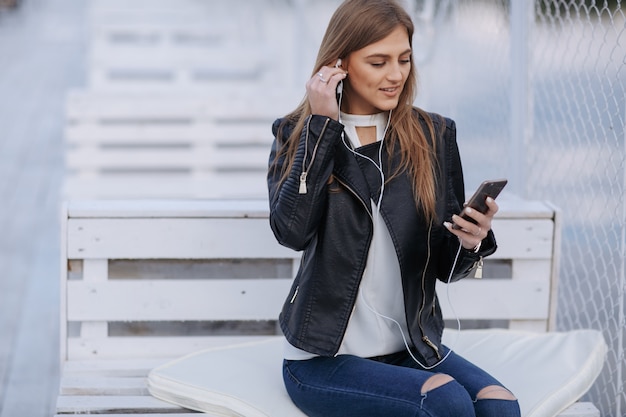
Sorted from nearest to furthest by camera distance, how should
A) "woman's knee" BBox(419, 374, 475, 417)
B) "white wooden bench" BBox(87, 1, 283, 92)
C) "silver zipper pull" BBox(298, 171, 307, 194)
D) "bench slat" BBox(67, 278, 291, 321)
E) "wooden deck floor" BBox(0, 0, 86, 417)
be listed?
1. "woman's knee" BBox(419, 374, 475, 417)
2. "silver zipper pull" BBox(298, 171, 307, 194)
3. "bench slat" BBox(67, 278, 291, 321)
4. "wooden deck floor" BBox(0, 0, 86, 417)
5. "white wooden bench" BBox(87, 1, 283, 92)

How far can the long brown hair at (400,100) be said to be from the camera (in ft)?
9.05

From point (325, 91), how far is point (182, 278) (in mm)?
1222

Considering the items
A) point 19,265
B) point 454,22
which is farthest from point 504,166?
point 19,265

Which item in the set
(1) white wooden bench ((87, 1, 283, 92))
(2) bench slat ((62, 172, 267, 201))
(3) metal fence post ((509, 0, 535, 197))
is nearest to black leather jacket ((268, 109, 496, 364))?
(3) metal fence post ((509, 0, 535, 197))

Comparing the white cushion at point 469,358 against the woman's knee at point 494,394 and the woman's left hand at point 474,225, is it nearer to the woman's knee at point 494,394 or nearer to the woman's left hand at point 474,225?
the woman's knee at point 494,394

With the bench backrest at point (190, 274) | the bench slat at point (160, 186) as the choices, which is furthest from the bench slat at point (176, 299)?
A: the bench slat at point (160, 186)

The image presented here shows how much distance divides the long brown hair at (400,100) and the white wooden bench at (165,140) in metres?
4.13

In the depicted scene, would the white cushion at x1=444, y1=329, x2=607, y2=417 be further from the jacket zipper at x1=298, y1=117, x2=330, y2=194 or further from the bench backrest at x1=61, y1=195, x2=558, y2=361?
the jacket zipper at x1=298, y1=117, x2=330, y2=194

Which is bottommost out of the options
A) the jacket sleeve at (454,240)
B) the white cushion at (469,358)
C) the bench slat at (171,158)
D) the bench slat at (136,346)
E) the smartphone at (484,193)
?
the bench slat at (171,158)

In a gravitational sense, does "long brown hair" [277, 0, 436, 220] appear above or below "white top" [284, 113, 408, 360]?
above

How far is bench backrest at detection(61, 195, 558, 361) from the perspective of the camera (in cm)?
351

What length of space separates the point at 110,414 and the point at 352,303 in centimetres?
85

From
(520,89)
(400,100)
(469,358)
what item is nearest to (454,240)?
(400,100)

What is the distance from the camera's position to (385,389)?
2641 millimetres
